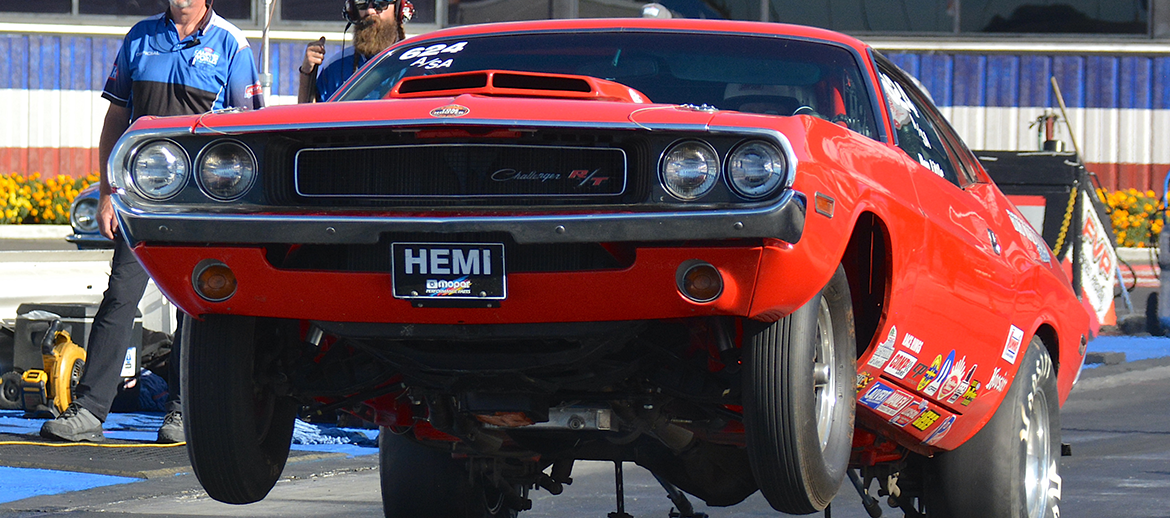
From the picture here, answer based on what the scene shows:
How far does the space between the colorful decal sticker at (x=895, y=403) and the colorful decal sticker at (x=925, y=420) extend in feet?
0.26

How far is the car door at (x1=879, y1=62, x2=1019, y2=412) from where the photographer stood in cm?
384

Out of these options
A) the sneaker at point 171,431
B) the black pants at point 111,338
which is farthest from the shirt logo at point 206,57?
the sneaker at point 171,431

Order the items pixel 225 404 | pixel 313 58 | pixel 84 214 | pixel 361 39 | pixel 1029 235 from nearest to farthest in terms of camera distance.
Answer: pixel 225 404 → pixel 1029 235 → pixel 361 39 → pixel 313 58 → pixel 84 214

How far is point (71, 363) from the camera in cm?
723

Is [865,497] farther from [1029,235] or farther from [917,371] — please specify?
[1029,235]

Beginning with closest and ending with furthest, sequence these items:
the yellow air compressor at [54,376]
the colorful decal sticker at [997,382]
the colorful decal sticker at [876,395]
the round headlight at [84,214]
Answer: the colorful decal sticker at [876,395] < the colorful decal sticker at [997,382] < the yellow air compressor at [54,376] < the round headlight at [84,214]

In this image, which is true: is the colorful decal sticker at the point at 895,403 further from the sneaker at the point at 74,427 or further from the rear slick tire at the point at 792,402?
the sneaker at the point at 74,427

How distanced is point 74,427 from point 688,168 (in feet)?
14.1

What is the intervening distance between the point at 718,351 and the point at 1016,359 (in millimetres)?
1329

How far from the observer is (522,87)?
3.61 m

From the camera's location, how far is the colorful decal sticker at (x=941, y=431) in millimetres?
4062

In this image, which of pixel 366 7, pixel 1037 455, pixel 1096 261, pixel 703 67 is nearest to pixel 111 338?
pixel 366 7

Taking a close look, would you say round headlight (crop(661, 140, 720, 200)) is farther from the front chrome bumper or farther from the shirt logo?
the shirt logo

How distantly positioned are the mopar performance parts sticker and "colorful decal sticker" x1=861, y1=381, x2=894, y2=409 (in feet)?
3.45
